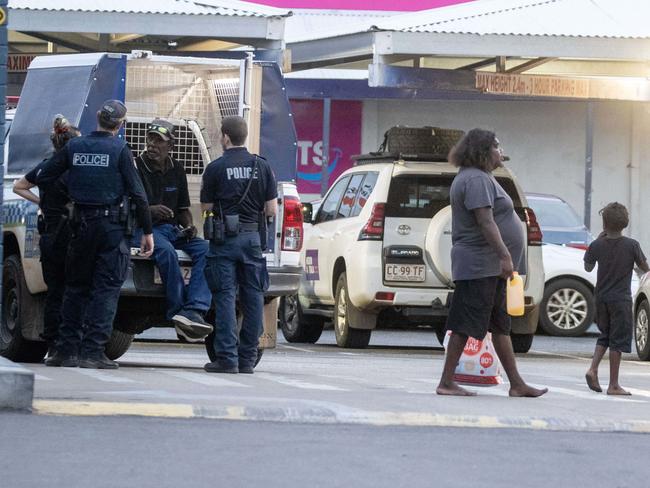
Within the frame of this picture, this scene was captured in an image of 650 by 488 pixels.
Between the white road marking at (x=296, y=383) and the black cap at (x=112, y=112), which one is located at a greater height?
the black cap at (x=112, y=112)

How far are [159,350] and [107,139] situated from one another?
16.5 ft

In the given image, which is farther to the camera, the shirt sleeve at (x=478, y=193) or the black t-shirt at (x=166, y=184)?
the black t-shirt at (x=166, y=184)

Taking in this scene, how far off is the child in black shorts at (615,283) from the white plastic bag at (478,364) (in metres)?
1.28

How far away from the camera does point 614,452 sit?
8.60 m

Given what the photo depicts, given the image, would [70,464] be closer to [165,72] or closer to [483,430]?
[483,430]

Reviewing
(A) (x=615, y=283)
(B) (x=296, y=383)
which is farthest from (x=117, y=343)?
(A) (x=615, y=283)

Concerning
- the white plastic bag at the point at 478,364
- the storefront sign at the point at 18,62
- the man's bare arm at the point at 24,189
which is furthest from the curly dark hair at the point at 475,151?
the storefront sign at the point at 18,62

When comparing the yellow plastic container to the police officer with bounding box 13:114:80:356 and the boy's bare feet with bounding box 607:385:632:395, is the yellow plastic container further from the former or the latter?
the police officer with bounding box 13:114:80:356

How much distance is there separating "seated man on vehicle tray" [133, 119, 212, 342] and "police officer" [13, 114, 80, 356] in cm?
57

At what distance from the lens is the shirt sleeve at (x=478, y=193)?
10.9 meters

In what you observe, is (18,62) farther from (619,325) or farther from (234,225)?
(619,325)

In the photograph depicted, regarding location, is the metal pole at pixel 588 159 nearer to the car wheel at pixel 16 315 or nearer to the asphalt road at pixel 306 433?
the asphalt road at pixel 306 433

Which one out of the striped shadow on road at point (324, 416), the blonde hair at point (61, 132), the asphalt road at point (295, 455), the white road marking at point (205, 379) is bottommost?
the asphalt road at point (295, 455)

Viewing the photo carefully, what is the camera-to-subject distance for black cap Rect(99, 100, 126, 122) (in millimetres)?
12258
